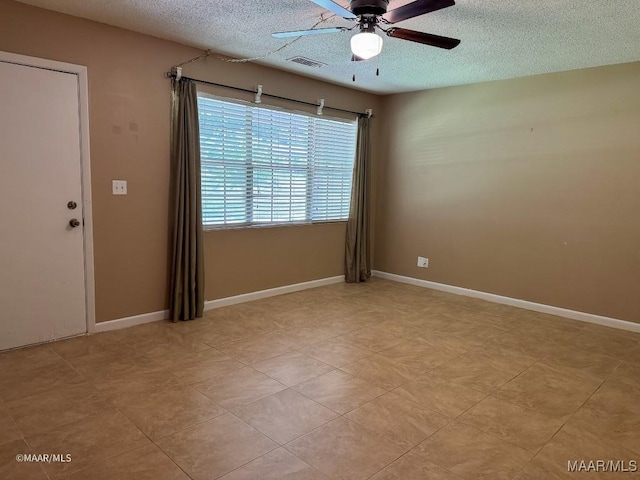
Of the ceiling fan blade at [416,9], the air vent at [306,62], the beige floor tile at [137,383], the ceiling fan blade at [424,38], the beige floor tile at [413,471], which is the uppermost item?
the air vent at [306,62]

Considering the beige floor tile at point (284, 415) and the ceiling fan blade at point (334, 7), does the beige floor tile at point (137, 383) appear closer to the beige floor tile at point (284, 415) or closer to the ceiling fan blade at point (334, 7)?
the beige floor tile at point (284, 415)

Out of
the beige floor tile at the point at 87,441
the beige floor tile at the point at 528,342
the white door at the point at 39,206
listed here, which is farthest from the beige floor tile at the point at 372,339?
the white door at the point at 39,206

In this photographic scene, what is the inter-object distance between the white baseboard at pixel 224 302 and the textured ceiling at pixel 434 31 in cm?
238

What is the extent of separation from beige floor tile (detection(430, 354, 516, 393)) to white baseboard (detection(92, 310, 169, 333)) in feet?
7.95

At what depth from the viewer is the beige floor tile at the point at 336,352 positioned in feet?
10.2

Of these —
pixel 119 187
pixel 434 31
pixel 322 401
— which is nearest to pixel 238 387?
pixel 322 401

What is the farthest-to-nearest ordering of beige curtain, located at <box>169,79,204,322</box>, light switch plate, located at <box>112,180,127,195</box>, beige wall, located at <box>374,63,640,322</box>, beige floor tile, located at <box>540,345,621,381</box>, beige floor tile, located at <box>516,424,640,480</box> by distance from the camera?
beige wall, located at <box>374,63,640,322</box> → beige curtain, located at <box>169,79,204,322</box> → light switch plate, located at <box>112,180,127,195</box> → beige floor tile, located at <box>540,345,621,381</box> → beige floor tile, located at <box>516,424,640,480</box>

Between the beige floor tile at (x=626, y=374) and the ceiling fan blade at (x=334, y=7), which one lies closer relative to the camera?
the ceiling fan blade at (x=334, y=7)

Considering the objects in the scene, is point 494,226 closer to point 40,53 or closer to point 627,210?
point 627,210

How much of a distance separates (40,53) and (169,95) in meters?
0.96

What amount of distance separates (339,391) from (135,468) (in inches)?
47.8

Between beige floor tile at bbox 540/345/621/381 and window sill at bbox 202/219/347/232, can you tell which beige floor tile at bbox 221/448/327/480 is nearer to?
beige floor tile at bbox 540/345/621/381

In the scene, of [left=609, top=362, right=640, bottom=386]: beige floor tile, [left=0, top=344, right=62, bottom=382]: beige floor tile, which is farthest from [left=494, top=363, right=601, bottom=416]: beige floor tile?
[left=0, top=344, right=62, bottom=382]: beige floor tile

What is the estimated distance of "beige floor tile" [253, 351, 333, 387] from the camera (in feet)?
9.23
